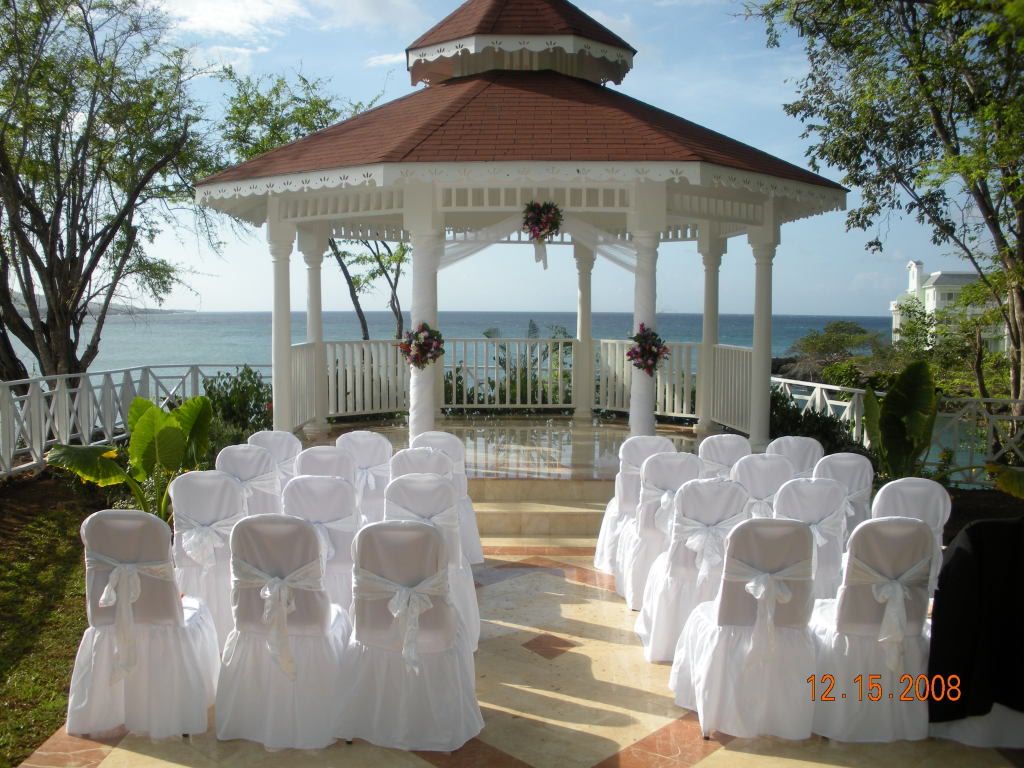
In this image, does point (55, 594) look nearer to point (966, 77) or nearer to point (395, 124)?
point (395, 124)

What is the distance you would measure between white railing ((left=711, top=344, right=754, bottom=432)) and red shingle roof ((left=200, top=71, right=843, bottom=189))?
2458 mm

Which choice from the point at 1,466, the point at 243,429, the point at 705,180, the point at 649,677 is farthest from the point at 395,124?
the point at 649,677

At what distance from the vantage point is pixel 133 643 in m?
4.06

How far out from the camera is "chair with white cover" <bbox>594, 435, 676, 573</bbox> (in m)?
6.63

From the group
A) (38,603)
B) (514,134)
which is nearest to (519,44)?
(514,134)

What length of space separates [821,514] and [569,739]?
2.17 m

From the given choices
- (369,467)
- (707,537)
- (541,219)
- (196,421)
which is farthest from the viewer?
(541,219)

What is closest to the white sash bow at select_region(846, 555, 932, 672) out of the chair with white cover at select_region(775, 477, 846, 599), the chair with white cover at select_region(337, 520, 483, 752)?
the chair with white cover at select_region(775, 477, 846, 599)

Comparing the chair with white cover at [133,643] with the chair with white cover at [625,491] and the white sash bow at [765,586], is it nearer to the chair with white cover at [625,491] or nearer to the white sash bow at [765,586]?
the white sash bow at [765,586]

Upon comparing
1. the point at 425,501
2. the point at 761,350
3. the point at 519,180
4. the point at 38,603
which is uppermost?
the point at 519,180

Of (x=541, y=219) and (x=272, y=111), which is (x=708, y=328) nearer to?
(x=541, y=219)

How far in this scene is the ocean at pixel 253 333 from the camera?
59.1m

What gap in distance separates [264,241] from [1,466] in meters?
3.76

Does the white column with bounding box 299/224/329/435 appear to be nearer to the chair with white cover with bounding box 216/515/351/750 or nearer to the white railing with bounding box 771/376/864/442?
the white railing with bounding box 771/376/864/442
